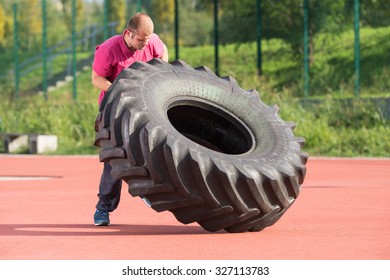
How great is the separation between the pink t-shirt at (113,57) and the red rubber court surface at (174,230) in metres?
1.36

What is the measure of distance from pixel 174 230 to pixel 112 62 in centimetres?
156

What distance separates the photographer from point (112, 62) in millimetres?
9992

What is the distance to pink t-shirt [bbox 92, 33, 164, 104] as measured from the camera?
9922 mm

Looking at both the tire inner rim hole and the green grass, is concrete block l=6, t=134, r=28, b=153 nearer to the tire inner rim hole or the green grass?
the green grass

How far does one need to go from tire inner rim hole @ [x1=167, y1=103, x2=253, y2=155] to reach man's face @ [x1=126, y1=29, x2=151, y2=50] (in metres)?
0.83

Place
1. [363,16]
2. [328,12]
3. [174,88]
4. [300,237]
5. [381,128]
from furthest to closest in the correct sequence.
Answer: [363,16]
[328,12]
[381,128]
[174,88]
[300,237]

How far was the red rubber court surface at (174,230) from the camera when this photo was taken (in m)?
8.07

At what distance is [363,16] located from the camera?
43531 millimetres

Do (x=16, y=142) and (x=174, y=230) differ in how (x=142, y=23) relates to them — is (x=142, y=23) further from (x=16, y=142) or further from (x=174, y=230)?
(x=16, y=142)

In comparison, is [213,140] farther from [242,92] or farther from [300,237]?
[300,237]

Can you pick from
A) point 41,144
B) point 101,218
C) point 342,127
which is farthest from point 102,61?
point 342,127

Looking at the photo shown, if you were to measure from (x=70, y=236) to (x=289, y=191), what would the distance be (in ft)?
6.02


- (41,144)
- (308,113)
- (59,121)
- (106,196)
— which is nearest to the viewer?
(106,196)

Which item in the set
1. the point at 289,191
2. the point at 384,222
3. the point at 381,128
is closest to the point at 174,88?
the point at 289,191
